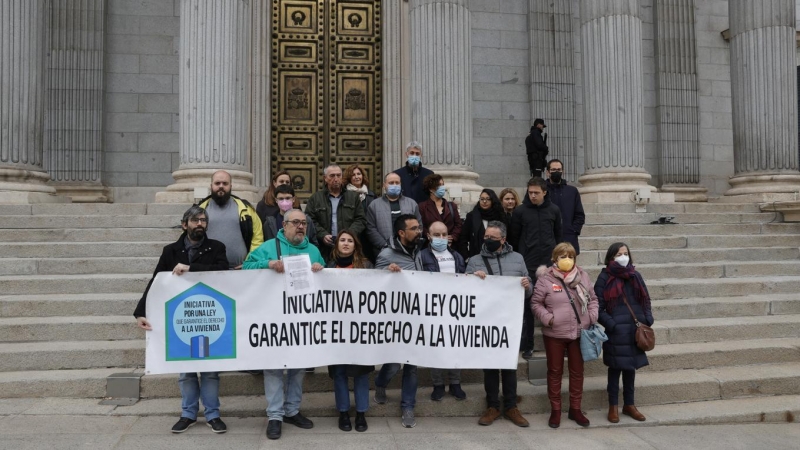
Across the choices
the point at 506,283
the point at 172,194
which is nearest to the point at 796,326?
the point at 506,283

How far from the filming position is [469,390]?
21.8ft

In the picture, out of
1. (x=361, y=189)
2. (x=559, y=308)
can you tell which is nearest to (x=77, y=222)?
(x=361, y=189)

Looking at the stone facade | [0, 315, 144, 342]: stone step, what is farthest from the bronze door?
[0, 315, 144, 342]: stone step

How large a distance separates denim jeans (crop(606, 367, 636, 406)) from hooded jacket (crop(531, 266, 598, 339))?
0.59 m

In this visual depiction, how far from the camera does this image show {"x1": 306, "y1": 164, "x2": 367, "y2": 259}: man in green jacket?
7.00 m

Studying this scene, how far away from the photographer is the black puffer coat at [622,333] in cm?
606

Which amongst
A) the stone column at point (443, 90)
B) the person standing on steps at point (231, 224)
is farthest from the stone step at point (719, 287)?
the person standing on steps at point (231, 224)

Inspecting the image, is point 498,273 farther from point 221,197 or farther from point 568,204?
point 221,197

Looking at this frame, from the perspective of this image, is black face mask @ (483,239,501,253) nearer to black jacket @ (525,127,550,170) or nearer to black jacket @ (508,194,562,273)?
black jacket @ (508,194,562,273)

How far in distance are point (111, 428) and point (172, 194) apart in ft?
18.7

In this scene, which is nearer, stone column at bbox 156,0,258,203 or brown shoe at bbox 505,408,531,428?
brown shoe at bbox 505,408,531,428

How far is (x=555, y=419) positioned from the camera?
605 centimetres

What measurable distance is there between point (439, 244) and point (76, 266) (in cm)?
527

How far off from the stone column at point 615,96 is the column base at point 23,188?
1035 cm
